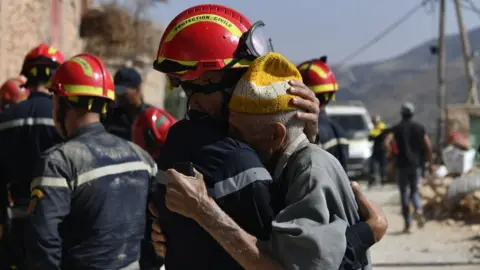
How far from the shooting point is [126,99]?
653 cm

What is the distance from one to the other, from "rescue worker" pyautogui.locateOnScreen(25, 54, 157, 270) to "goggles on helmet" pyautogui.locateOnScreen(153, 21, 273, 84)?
1.16 m

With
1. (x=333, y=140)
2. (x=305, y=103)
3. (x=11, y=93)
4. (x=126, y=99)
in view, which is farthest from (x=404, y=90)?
(x=305, y=103)

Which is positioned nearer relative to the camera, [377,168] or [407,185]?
[407,185]

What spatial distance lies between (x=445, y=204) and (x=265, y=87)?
12025 mm

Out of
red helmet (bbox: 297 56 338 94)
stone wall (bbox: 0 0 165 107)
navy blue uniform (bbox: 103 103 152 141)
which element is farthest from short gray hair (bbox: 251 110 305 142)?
stone wall (bbox: 0 0 165 107)

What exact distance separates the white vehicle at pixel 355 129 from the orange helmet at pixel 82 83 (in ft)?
55.4

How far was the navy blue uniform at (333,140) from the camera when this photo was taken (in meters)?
5.74

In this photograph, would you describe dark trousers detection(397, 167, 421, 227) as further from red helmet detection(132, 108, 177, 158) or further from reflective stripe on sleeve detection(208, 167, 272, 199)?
reflective stripe on sleeve detection(208, 167, 272, 199)

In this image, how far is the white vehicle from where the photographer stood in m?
20.7

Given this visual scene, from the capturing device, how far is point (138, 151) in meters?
4.10

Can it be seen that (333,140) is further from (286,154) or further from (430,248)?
(430,248)

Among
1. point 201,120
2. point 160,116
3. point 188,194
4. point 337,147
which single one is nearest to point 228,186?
point 188,194

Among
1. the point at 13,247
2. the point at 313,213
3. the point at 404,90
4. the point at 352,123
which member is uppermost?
the point at 313,213

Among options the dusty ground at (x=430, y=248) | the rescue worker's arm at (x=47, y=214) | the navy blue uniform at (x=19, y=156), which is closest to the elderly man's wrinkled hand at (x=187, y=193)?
the rescue worker's arm at (x=47, y=214)
